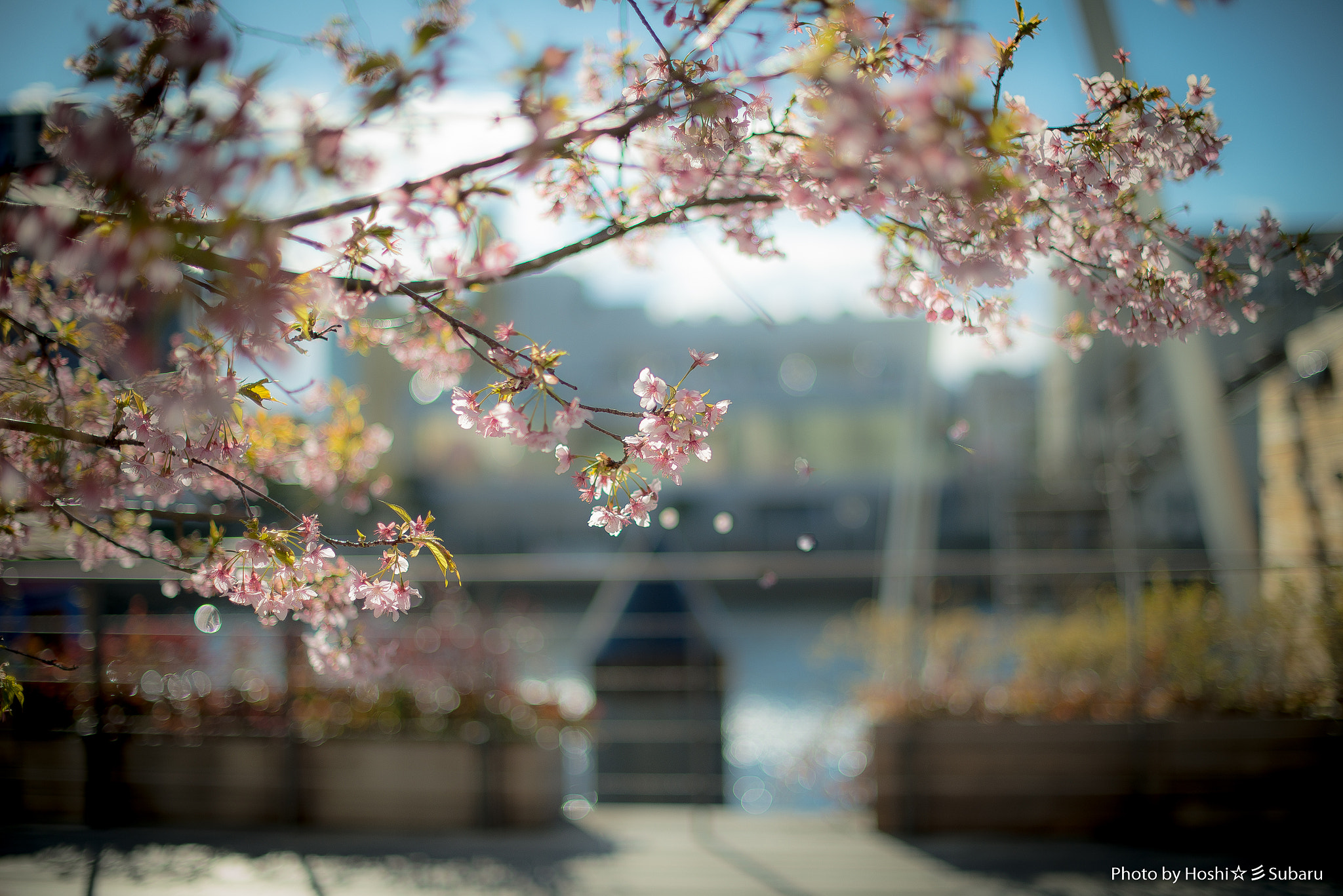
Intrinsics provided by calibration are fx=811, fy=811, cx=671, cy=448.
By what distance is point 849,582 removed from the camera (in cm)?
1692

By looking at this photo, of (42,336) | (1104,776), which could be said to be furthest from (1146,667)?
(42,336)

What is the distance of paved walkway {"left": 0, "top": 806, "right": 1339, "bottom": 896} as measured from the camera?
2086 millimetres

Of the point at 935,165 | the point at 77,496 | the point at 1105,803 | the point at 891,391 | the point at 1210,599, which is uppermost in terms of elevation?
the point at 891,391

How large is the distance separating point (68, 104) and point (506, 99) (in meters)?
0.47

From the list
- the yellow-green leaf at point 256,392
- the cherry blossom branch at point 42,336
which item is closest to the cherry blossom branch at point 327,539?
the yellow-green leaf at point 256,392

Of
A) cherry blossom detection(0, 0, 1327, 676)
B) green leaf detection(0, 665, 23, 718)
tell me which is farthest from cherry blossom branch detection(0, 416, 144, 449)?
green leaf detection(0, 665, 23, 718)

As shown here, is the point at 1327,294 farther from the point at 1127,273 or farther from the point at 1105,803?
the point at 1127,273

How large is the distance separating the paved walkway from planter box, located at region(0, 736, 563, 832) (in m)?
0.07

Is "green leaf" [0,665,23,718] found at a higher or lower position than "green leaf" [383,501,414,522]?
lower

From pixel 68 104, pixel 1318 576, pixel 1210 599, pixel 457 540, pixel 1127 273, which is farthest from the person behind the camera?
pixel 457 540

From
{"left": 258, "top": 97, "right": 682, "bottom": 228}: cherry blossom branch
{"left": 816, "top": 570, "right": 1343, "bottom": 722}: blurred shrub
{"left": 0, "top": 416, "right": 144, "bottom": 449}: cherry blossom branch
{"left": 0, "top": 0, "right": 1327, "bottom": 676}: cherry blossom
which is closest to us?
{"left": 0, "top": 0, "right": 1327, "bottom": 676}: cherry blossom

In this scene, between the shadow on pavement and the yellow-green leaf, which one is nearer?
the yellow-green leaf

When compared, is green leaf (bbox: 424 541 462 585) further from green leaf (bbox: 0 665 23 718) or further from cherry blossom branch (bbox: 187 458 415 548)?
green leaf (bbox: 0 665 23 718)

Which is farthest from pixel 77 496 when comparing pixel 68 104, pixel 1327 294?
pixel 1327 294
